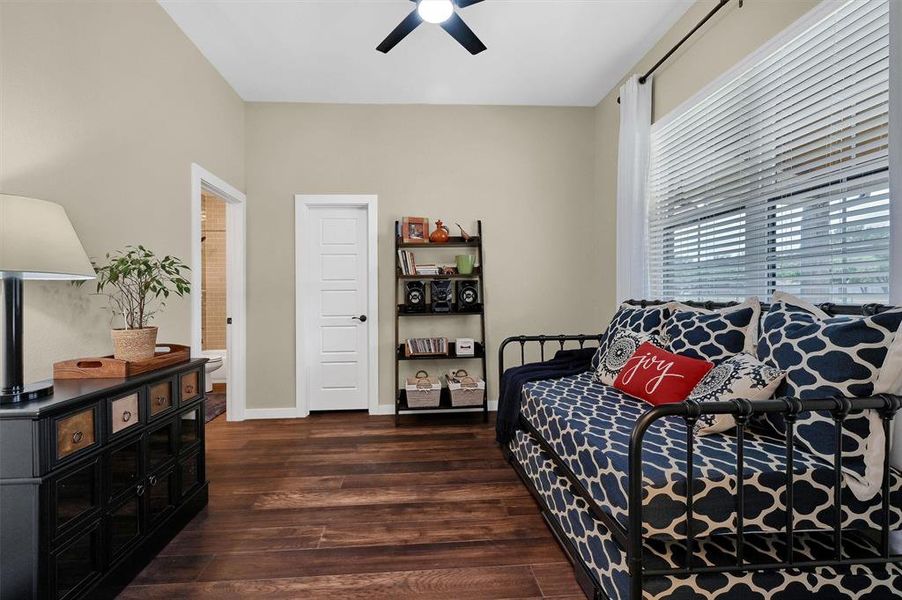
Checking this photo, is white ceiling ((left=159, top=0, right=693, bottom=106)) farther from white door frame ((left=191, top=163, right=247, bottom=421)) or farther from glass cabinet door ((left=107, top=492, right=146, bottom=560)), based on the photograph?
glass cabinet door ((left=107, top=492, right=146, bottom=560))

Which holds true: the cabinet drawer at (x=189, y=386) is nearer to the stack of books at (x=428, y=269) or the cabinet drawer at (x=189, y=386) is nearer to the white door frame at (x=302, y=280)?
the white door frame at (x=302, y=280)

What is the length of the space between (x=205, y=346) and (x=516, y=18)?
201 inches

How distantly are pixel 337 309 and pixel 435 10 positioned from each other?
8.46ft

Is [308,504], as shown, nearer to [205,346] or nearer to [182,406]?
[182,406]

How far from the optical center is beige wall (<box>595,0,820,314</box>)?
203 centimetres

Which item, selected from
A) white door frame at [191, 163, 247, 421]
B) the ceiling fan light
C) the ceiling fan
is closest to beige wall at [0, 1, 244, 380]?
white door frame at [191, 163, 247, 421]

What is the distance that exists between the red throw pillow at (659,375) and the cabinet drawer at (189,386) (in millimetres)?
2255

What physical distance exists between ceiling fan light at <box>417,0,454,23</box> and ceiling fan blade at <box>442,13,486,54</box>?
0.04m

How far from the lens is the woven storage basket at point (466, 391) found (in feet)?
11.9

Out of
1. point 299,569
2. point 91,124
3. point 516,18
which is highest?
point 516,18

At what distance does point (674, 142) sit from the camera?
9.20 ft

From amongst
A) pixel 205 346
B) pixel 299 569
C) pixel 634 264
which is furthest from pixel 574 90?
pixel 205 346

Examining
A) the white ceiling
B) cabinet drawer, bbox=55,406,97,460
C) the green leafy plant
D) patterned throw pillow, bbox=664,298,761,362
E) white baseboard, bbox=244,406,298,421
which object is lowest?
white baseboard, bbox=244,406,298,421

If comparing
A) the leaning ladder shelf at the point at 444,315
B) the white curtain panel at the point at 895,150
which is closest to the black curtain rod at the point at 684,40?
the white curtain panel at the point at 895,150
